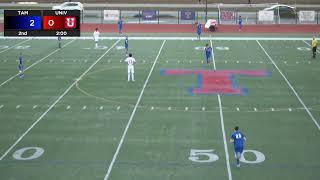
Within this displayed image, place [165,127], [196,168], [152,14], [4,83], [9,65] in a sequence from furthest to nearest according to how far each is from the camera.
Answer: [152,14] → [9,65] → [4,83] → [165,127] → [196,168]

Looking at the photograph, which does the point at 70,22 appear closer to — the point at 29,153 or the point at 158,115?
the point at 158,115

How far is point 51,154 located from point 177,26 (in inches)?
1359

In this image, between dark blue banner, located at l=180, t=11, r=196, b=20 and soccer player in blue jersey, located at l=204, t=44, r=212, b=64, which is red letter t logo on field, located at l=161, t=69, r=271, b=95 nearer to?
soccer player in blue jersey, located at l=204, t=44, r=212, b=64

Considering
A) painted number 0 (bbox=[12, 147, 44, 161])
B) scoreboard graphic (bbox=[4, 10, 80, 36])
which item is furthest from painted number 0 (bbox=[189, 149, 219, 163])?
scoreboard graphic (bbox=[4, 10, 80, 36])

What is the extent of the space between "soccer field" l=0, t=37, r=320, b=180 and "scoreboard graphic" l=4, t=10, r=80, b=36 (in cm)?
283

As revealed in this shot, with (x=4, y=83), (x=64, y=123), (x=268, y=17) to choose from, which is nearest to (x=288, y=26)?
(x=268, y=17)

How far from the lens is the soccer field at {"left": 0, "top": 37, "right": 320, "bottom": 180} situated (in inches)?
647

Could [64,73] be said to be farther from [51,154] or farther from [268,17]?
[268,17]

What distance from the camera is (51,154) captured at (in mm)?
17438

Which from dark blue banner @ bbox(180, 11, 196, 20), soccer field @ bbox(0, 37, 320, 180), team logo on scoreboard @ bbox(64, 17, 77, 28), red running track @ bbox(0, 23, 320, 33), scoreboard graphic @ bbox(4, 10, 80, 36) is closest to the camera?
soccer field @ bbox(0, 37, 320, 180)

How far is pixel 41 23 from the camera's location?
2253 cm

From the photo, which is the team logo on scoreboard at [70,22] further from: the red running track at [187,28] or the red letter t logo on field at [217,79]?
the red running track at [187,28]

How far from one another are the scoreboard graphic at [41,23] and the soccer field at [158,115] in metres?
2.83

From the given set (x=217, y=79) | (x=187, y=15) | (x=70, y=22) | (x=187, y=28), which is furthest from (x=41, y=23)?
(x=187, y=15)
